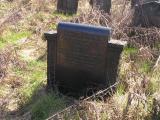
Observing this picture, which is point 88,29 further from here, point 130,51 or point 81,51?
point 130,51

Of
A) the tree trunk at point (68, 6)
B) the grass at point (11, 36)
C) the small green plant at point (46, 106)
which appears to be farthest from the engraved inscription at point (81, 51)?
the tree trunk at point (68, 6)

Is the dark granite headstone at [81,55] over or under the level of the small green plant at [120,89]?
over

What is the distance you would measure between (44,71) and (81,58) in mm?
1092

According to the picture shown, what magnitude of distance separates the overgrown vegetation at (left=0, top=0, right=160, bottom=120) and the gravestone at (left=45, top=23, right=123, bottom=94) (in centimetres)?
25

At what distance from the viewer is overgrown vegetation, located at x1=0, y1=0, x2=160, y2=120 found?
4254 mm

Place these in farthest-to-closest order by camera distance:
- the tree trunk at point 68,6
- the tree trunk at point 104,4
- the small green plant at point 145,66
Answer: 1. the tree trunk at point 68,6
2. the tree trunk at point 104,4
3. the small green plant at point 145,66

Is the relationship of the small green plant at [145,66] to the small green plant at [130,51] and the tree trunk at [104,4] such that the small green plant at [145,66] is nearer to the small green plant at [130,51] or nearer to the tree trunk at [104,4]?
the small green plant at [130,51]

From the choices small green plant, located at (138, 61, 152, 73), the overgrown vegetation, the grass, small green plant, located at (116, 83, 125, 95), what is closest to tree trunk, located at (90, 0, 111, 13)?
the overgrown vegetation

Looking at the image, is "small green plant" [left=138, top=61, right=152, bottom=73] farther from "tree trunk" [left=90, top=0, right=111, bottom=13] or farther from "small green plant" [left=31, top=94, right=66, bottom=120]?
"tree trunk" [left=90, top=0, right=111, bottom=13]

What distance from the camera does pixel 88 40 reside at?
15.3 ft

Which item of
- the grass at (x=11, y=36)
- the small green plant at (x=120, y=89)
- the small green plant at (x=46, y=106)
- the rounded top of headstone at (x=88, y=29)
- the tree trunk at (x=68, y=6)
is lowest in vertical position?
the small green plant at (x=46, y=106)

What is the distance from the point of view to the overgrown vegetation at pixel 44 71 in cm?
425

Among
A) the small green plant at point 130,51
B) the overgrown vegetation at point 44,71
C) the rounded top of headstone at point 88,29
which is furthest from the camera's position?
the small green plant at point 130,51

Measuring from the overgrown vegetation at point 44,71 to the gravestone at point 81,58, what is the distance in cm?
25
